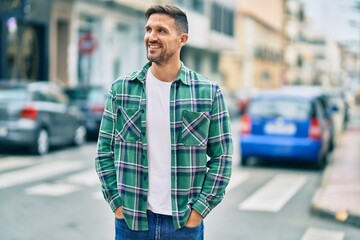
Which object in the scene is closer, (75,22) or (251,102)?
(251,102)

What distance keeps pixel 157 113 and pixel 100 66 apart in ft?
91.0

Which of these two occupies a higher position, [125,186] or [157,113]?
[157,113]

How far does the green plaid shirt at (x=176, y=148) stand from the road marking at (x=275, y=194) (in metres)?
5.65

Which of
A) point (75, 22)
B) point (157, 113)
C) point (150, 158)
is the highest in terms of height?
point (75, 22)

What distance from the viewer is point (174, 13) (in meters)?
3.35

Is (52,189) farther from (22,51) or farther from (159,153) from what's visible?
(22,51)

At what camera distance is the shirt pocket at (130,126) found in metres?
3.36

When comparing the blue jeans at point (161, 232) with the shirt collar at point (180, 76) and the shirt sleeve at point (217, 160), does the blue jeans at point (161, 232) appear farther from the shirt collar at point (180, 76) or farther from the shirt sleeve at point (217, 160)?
the shirt collar at point (180, 76)

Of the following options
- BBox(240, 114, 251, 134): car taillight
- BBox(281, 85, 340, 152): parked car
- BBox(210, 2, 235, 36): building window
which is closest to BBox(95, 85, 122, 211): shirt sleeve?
BBox(240, 114, 251, 134): car taillight

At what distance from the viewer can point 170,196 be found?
3332 mm

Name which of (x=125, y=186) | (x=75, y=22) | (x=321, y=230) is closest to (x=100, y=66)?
(x=75, y=22)

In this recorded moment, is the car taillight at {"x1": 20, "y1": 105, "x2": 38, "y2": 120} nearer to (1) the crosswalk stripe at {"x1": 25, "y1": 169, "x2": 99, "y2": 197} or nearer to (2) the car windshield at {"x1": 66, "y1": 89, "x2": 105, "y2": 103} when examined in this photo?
(1) the crosswalk stripe at {"x1": 25, "y1": 169, "x2": 99, "y2": 197}

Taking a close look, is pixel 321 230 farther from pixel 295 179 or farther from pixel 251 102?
pixel 251 102

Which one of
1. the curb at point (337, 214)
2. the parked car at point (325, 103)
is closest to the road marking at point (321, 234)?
the curb at point (337, 214)
